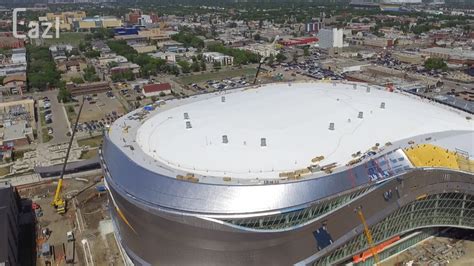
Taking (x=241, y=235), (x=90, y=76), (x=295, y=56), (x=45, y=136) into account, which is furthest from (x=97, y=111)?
(x=295, y=56)

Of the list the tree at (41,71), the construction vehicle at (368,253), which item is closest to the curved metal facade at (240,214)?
the construction vehicle at (368,253)

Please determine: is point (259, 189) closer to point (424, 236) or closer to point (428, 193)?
point (428, 193)

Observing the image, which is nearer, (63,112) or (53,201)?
(53,201)

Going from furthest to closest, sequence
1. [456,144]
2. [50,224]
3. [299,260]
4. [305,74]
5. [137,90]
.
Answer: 1. [305,74]
2. [137,90]
3. [50,224]
4. [456,144]
5. [299,260]

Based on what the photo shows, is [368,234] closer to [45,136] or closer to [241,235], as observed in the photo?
[241,235]

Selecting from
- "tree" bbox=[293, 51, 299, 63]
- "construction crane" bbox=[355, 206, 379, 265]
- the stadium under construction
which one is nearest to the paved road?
the stadium under construction

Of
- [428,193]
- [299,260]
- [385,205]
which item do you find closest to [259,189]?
[299,260]

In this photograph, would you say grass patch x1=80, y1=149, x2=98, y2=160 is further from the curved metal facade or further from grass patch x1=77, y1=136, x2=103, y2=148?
the curved metal facade

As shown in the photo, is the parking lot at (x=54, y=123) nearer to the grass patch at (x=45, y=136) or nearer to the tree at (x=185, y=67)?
the grass patch at (x=45, y=136)
